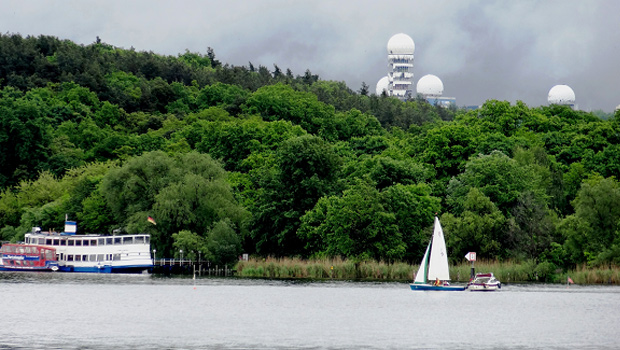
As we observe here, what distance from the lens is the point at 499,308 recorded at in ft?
229

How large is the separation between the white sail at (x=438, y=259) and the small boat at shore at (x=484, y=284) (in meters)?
2.32

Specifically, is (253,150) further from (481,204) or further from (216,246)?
(481,204)

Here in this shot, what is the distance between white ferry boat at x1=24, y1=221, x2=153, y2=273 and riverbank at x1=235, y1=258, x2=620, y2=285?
1611 cm

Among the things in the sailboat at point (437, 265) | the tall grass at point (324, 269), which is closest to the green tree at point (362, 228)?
the tall grass at point (324, 269)

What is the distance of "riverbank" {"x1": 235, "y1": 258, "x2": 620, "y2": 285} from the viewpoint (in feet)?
297

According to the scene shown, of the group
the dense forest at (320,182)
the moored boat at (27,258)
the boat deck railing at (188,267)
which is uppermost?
the dense forest at (320,182)

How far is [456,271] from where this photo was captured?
94438 mm

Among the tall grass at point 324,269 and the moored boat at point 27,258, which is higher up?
the moored boat at point 27,258

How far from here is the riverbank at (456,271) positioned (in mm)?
90500

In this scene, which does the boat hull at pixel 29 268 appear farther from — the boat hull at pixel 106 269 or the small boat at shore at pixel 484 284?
the small boat at shore at pixel 484 284

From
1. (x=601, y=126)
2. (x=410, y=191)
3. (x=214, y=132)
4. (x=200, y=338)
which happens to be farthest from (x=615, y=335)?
(x=214, y=132)

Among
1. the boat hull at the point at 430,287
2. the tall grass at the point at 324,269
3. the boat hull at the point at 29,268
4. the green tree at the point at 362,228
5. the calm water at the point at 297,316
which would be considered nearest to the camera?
the calm water at the point at 297,316

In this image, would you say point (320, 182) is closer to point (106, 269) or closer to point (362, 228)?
point (362, 228)

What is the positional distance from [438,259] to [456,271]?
1095 cm
